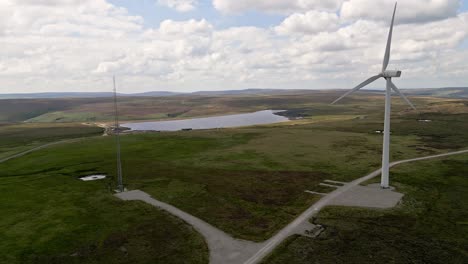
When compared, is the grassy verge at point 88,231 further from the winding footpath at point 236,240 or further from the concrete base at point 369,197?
the concrete base at point 369,197

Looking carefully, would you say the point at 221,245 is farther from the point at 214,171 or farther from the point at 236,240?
the point at 214,171

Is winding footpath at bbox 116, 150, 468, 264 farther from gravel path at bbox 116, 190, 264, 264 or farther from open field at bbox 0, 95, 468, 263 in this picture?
open field at bbox 0, 95, 468, 263

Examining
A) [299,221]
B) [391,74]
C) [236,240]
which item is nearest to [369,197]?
[299,221]

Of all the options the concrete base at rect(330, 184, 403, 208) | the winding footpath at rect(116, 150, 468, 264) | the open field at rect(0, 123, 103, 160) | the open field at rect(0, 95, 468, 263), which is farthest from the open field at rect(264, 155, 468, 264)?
the open field at rect(0, 123, 103, 160)

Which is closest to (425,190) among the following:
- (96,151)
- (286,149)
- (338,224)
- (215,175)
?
(338,224)

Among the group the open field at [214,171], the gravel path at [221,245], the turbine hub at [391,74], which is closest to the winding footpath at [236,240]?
the gravel path at [221,245]

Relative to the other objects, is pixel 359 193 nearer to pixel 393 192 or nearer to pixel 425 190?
pixel 393 192
